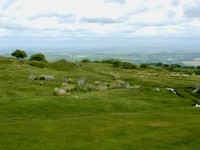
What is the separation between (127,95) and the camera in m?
50.9

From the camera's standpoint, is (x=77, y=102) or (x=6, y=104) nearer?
(x=6, y=104)

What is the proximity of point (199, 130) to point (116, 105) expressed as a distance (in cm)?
1654

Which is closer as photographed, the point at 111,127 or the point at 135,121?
the point at 111,127

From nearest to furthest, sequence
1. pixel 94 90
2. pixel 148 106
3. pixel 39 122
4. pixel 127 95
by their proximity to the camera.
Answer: pixel 39 122, pixel 148 106, pixel 127 95, pixel 94 90

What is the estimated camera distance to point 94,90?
55312 mm

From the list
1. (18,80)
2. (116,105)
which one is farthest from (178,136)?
(18,80)

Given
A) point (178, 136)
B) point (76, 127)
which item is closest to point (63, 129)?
point (76, 127)

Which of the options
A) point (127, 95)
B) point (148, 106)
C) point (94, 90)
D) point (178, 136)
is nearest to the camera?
point (178, 136)

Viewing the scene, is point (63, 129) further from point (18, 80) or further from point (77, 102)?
point (18, 80)

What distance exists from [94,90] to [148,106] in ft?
51.7

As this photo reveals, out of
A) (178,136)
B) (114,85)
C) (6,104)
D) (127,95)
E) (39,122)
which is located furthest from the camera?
(114,85)

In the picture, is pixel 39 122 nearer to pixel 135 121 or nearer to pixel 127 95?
pixel 135 121

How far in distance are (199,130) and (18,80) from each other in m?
43.4

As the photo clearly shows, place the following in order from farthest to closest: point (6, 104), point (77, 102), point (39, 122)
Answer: point (77, 102) < point (6, 104) < point (39, 122)
